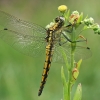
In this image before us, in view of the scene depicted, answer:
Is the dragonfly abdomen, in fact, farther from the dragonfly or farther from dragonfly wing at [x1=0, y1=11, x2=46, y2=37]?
dragonfly wing at [x1=0, y1=11, x2=46, y2=37]

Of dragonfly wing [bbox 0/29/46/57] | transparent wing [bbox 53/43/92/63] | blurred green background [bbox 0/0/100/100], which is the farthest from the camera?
blurred green background [bbox 0/0/100/100]

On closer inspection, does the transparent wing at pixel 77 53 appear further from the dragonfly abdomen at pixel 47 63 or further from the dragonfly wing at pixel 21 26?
the dragonfly wing at pixel 21 26

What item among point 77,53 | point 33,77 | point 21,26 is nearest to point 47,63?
point 77,53

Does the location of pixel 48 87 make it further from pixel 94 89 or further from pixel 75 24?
pixel 75 24

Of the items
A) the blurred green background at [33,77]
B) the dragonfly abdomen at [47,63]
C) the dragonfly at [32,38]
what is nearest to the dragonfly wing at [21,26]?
the dragonfly at [32,38]

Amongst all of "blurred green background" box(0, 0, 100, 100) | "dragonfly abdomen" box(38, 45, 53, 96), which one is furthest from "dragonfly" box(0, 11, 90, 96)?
"blurred green background" box(0, 0, 100, 100)

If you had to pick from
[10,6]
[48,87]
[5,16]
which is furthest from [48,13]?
[5,16]
